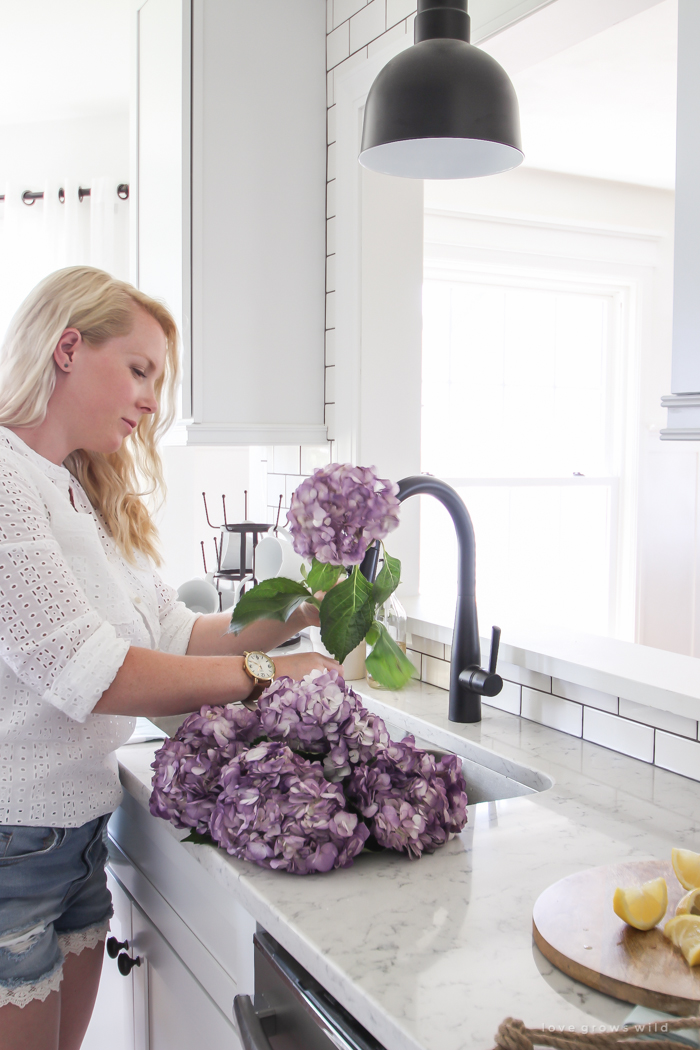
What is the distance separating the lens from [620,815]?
1.19m

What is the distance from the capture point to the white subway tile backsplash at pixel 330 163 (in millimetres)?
2199

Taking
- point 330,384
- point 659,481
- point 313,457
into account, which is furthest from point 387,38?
point 659,481

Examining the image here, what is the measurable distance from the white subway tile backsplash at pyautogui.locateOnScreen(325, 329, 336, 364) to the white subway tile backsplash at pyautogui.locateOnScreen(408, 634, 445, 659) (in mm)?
749

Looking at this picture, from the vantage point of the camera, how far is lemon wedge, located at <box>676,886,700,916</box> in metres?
0.84

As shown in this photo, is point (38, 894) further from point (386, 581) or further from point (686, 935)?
point (686, 935)

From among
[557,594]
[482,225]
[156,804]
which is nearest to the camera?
[156,804]

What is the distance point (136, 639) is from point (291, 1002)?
0.59 m

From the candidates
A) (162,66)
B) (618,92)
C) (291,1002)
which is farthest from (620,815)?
(618,92)

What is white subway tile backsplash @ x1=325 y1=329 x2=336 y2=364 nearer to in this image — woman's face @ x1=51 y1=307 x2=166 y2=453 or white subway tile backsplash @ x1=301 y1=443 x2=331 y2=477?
white subway tile backsplash @ x1=301 y1=443 x2=331 y2=477

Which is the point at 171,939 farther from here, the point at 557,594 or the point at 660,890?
the point at 557,594

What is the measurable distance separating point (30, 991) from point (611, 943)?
80 cm

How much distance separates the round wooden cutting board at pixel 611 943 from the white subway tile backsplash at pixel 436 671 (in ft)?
2.91

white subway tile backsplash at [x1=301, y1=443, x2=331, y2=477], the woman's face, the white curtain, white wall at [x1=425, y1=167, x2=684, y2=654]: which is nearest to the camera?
the woman's face

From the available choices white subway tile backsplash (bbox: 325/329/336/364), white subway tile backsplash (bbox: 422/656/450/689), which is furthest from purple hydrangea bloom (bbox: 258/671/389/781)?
white subway tile backsplash (bbox: 325/329/336/364)
